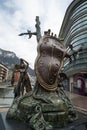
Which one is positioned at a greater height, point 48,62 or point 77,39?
point 77,39

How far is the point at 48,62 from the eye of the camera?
8586 millimetres

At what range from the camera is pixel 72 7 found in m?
43.4

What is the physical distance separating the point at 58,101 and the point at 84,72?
86.1 feet

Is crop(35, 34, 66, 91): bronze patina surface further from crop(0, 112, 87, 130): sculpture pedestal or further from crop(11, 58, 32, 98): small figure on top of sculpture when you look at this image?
crop(0, 112, 87, 130): sculpture pedestal

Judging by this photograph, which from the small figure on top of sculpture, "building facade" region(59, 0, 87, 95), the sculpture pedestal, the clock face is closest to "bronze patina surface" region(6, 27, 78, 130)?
the clock face

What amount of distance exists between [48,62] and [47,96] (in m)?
1.25

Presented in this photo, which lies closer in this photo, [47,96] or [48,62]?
[47,96]

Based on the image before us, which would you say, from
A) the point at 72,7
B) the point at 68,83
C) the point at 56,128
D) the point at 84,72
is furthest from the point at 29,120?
the point at 72,7

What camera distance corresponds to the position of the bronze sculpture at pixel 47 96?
25.8ft

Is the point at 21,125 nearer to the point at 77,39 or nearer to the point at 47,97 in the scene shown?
the point at 47,97

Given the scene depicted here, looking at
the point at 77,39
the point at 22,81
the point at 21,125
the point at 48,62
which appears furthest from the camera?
the point at 77,39

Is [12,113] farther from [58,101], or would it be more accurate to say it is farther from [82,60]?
[82,60]

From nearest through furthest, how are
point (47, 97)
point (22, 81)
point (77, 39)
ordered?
point (47, 97)
point (22, 81)
point (77, 39)

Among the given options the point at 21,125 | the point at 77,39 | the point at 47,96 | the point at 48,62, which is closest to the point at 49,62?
the point at 48,62
